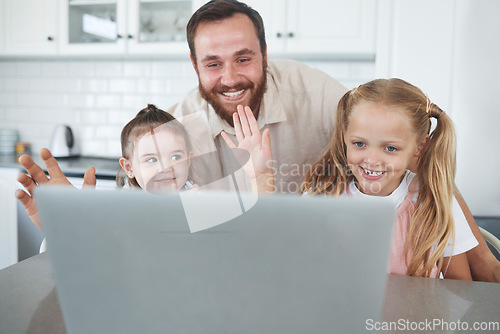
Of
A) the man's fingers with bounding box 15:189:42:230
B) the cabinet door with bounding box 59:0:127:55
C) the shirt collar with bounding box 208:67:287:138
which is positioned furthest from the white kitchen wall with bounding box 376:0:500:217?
the cabinet door with bounding box 59:0:127:55

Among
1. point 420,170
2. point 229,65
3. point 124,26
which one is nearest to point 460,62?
point 420,170

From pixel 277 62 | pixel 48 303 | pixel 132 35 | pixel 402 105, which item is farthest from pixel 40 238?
pixel 402 105

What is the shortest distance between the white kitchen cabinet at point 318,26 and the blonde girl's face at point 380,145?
0.67 meters

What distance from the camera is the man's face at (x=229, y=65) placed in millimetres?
1003

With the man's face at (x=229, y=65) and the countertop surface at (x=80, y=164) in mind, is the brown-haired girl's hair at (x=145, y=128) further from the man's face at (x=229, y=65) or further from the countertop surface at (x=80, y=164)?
the countertop surface at (x=80, y=164)

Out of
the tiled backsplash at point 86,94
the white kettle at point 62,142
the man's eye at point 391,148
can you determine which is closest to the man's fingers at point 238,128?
the man's eye at point 391,148

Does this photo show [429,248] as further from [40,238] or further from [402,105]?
[40,238]

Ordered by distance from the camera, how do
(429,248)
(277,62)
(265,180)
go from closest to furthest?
Result: (429,248) → (265,180) → (277,62)

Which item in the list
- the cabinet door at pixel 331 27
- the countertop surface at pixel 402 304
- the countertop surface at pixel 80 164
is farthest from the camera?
the countertop surface at pixel 80 164

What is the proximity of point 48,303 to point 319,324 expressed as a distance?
14.1 inches

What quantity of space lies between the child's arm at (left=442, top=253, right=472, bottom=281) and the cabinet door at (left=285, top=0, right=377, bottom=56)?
2.90ft

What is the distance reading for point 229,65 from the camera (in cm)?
101

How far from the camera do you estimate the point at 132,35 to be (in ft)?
5.59

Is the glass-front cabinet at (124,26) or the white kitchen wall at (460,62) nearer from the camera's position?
the white kitchen wall at (460,62)
